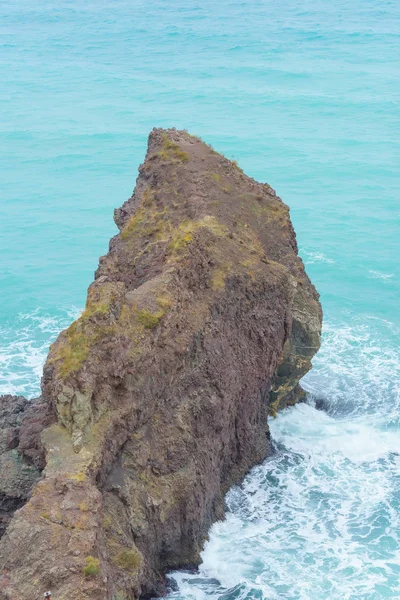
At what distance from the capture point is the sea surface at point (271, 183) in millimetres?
31578

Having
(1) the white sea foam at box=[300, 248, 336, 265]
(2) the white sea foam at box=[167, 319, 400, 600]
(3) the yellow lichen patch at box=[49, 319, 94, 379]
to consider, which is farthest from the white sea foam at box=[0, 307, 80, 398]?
(1) the white sea foam at box=[300, 248, 336, 265]

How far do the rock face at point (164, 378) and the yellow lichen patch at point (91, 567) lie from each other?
0.02 m

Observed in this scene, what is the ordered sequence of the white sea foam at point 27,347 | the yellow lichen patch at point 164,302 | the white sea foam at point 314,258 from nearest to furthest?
the yellow lichen patch at point 164,302
the white sea foam at point 27,347
the white sea foam at point 314,258

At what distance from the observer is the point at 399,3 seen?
123375 mm

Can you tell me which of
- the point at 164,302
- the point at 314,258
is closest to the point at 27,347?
the point at 164,302

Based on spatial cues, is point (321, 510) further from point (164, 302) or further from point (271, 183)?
point (271, 183)

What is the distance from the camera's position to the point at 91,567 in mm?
21297

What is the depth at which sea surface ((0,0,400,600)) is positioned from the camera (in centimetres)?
3158

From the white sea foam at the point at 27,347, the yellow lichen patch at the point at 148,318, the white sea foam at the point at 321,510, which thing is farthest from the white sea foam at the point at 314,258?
the yellow lichen patch at the point at 148,318

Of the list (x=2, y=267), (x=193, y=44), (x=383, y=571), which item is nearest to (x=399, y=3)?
(x=193, y=44)

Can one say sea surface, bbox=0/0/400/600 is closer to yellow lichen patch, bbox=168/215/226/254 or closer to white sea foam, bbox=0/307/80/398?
white sea foam, bbox=0/307/80/398

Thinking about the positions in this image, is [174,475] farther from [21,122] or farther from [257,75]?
[257,75]

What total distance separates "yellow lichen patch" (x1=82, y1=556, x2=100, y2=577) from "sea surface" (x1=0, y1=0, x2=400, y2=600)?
721 centimetres

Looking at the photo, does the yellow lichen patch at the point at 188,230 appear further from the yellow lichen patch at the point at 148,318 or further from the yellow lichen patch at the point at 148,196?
the yellow lichen patch at the point at 148,318
